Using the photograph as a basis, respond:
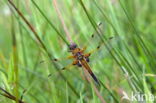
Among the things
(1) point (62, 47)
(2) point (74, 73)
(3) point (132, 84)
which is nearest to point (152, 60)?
(3) point (132, 84)

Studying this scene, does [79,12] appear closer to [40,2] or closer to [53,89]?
[40,2]

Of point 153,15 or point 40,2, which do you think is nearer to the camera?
point 40,2

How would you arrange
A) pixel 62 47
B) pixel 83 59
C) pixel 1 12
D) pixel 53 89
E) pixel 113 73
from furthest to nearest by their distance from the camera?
1. pixel 1 12
2. pixel 62 47
3. pixel 113 73
4. pixel 53 89
5. pixel 83 59

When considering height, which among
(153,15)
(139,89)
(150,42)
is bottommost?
(139,89)

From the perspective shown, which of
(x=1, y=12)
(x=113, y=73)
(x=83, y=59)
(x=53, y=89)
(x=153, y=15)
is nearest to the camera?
(x=83, y=59)

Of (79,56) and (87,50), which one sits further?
(87,50)

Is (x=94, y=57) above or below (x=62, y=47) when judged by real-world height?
below

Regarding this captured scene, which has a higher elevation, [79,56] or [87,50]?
[87,50]
